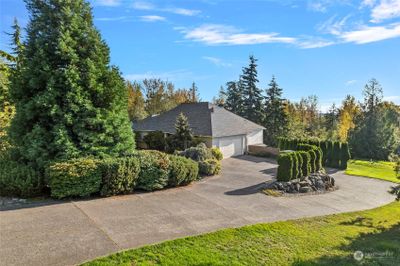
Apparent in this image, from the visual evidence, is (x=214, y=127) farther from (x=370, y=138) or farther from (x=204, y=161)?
(x=370, y=138)

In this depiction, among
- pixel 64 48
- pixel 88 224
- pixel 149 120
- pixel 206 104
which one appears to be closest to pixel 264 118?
pixel 206 104

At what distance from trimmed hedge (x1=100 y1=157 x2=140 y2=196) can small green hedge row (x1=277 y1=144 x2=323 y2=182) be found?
8090 millimetres

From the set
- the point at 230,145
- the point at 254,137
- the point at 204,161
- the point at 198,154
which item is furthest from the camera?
the point at 254,137

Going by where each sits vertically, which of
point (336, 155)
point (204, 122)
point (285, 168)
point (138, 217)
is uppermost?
point (204, 122)

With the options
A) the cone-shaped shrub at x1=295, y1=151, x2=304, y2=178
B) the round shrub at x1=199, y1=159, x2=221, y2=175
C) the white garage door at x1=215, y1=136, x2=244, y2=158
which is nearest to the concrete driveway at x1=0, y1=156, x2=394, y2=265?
the round shrub at x1=199, y1=159, x2=221, y2=175

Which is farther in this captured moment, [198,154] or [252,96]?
[252,96]

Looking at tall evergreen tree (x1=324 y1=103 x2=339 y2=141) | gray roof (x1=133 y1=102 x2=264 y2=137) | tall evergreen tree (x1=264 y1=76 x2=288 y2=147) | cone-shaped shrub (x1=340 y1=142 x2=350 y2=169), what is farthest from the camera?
tall evergreen tree (x1=324 y1=103 x2=339 y2=141)

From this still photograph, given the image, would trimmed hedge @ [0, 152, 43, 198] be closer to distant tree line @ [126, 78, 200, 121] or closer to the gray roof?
the gray roof

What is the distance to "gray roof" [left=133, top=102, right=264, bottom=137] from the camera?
84.5 feet

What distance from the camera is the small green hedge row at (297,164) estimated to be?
15.9 m

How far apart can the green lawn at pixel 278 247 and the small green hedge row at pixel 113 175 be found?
4701mm

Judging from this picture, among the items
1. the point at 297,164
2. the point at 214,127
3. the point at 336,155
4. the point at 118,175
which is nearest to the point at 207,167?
the point at 297,164

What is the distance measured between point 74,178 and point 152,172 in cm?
312

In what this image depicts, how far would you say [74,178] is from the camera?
10453 millimetres
